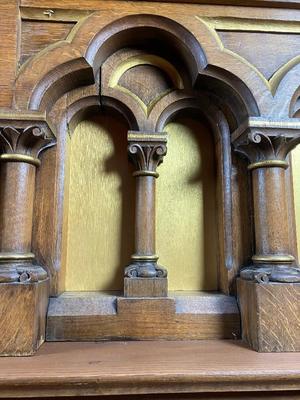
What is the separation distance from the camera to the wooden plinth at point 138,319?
0.73 m

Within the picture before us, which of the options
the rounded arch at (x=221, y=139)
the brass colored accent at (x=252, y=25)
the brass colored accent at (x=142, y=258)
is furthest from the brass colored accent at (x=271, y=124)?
the brass colored accent at (x=142, y=258)

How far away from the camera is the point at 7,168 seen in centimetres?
73

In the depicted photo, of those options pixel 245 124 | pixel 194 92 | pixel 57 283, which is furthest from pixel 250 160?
pixel 57 283

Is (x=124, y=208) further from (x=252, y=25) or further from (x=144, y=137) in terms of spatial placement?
(x=252, y=25)

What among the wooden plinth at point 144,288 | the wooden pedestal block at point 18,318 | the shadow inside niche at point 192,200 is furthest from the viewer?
the shadow inside niche at point 192,200

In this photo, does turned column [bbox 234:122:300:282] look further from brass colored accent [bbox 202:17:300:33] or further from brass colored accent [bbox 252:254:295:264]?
brass colored accent [bbox 202:17:300:33]

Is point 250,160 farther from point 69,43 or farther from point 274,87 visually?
point 69,43

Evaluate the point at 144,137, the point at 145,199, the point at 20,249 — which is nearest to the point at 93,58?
the point at 144,137

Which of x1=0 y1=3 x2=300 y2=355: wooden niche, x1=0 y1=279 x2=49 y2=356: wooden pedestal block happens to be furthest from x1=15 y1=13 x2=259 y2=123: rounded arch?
x1=0 y1=279 x2=49 y2=356: wooden pedestal block

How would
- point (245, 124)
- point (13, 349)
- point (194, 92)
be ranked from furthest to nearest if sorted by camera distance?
1. point (194, 92)
2. point (245, 124)
3. point (13, 349)

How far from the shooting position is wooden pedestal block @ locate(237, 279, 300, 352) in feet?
2.22

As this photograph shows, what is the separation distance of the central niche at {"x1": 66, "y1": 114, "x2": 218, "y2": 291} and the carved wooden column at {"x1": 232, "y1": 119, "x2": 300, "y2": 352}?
5.1 inches

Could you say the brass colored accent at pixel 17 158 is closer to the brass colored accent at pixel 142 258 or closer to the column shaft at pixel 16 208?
the column shaft at pixel 16 208

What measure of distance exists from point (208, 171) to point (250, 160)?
0.13 meters
